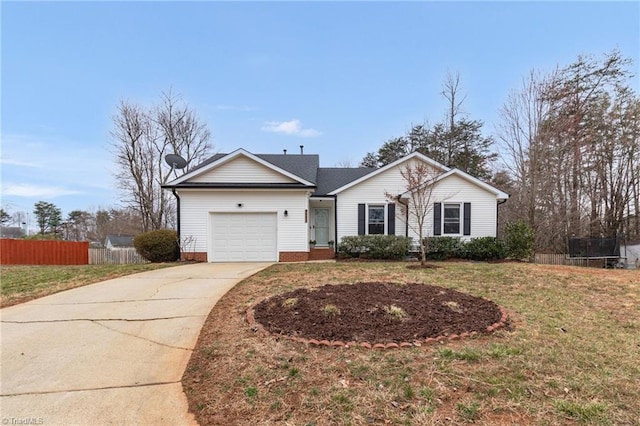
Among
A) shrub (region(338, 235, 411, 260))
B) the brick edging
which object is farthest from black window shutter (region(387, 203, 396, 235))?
the brick edging

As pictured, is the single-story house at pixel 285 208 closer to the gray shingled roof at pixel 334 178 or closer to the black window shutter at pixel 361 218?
the black window shutter at pixel 361 218

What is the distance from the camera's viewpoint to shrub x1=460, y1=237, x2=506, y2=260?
525 inches

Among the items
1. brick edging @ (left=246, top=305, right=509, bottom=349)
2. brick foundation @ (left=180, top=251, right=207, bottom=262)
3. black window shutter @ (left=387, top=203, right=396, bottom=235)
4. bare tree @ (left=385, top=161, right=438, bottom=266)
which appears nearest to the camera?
brick edging @ (left=246, top=305, right=509, bottom=349)

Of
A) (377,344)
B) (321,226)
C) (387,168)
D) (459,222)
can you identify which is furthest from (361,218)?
(377,344)

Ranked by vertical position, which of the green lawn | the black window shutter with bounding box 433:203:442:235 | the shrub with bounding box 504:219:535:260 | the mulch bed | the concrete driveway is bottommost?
the concrete driveway

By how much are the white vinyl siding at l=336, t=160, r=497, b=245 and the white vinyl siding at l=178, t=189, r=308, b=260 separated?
2.24 meters

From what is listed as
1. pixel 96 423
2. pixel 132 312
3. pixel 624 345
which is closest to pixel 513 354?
pixel 624 345

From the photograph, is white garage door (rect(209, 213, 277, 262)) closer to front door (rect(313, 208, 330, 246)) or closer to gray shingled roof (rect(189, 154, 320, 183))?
front door (rect(313, 208, 330, 246))

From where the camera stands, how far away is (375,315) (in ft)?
15.4

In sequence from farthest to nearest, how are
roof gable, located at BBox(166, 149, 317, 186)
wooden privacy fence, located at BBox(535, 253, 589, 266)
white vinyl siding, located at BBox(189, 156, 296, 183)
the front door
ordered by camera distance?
the front door < wooden privacy fence, located at BBox(535, 253, 589, 266) < white vinyl siding, located at BBox(189, 156, 296, 183) < roof gable, located at BBox(166, 149, 317, 186)

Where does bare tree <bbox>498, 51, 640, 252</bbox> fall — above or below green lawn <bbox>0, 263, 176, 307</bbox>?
above

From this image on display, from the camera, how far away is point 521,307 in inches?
226

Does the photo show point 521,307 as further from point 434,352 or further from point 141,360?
point 141,360

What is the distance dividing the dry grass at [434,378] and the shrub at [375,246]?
8196 millimetres
